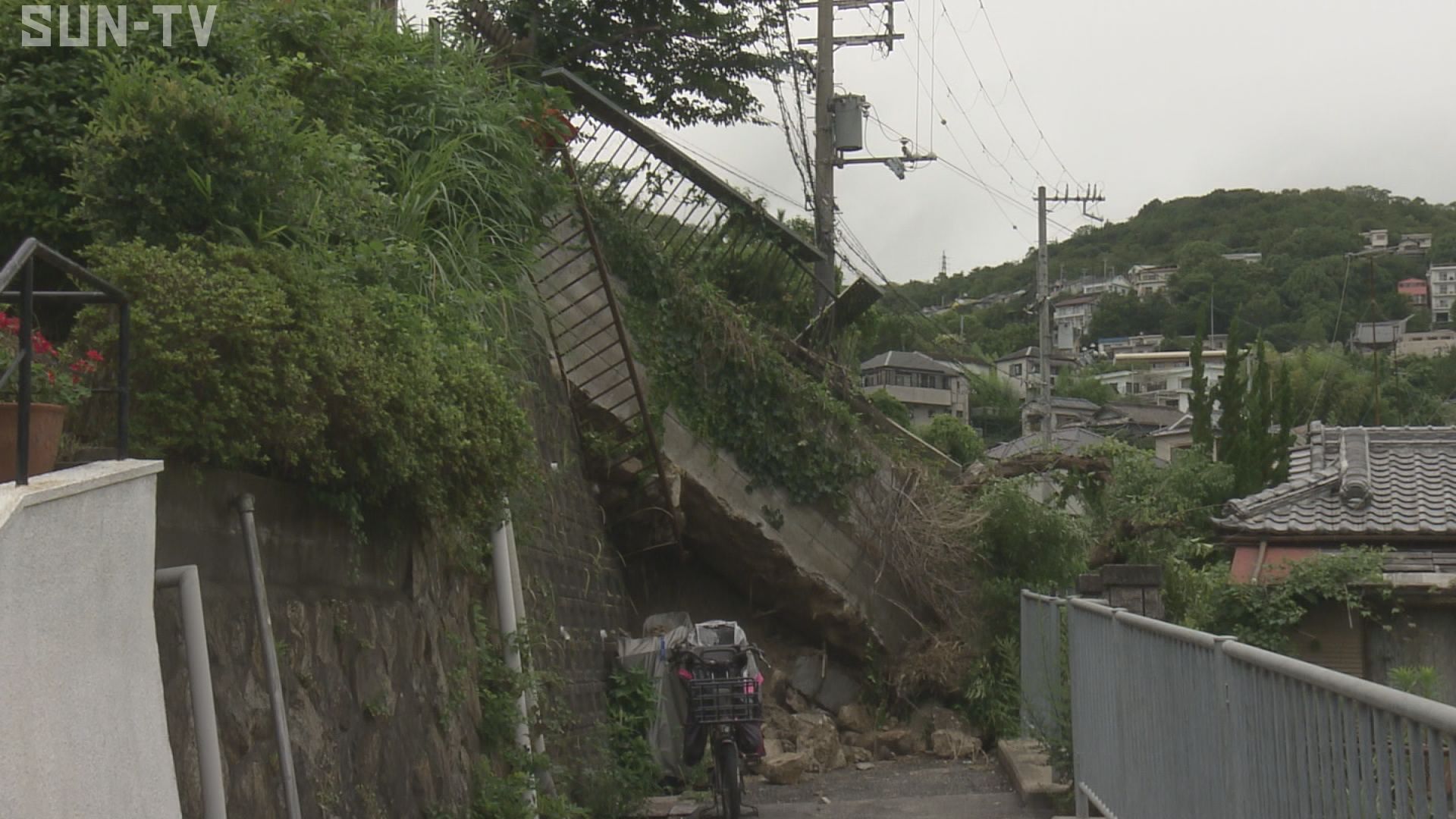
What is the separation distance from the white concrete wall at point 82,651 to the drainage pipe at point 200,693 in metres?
0.24

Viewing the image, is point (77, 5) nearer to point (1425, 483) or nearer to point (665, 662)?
point (665, 662)

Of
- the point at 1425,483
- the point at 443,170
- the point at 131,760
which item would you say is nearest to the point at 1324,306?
the point at 1425,483

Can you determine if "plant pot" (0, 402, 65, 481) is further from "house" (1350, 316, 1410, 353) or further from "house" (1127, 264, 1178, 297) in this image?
"house" (1127, 264, 1178, 297)

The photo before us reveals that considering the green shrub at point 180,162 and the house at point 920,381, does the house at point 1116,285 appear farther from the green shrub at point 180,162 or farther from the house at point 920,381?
the green shrub at point 180,162

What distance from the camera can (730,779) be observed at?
905cm

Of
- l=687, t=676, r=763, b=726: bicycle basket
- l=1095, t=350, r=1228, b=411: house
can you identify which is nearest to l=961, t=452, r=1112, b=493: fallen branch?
l=687, t=676, r=763, b=726: bicycle basket

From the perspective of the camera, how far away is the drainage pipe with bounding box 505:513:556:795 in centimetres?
794

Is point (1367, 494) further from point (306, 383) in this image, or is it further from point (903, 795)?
point (306, 383)

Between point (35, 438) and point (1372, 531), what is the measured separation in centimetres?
1505

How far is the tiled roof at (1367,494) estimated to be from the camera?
15898mm

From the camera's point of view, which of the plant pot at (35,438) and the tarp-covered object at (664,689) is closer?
the plant pot at (35,438)

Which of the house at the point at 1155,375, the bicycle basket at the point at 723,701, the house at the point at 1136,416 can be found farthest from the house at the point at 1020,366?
→ the bicycle basket at the point at 723,701

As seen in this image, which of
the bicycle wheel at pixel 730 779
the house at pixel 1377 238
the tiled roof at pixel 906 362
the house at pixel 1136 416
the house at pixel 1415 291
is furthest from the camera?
the house at pixel 1415 291

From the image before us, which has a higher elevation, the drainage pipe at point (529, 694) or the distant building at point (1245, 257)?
the distant building at point (1245, 257)
